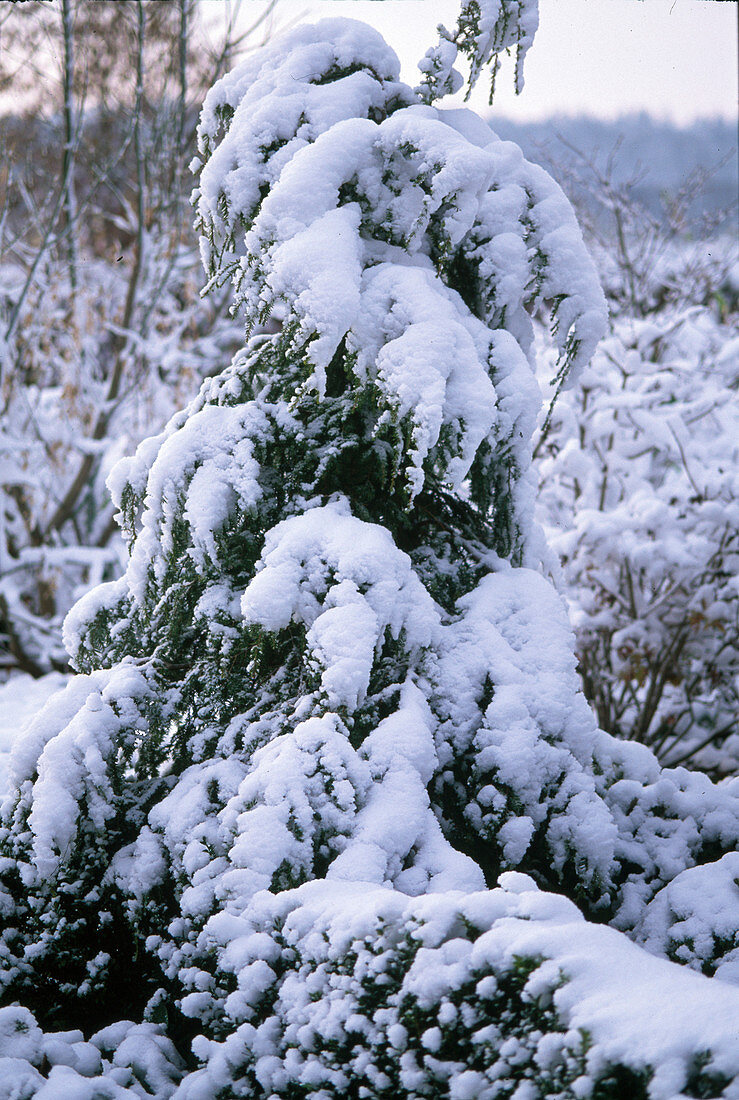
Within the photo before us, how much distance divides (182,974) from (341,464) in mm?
1380

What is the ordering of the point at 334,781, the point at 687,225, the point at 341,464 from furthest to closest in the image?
the point at 687,225, the point at 341,464, the point at 334,781

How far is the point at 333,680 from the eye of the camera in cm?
190

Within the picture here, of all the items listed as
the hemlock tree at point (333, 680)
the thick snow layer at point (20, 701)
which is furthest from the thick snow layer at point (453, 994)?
the thick snow layer at point (20, 701)

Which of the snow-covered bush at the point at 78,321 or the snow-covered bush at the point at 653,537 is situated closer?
the snow-covered bush at the point at 653,537

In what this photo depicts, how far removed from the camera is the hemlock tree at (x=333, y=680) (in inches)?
68.0

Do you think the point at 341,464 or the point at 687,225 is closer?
the point at 341,464

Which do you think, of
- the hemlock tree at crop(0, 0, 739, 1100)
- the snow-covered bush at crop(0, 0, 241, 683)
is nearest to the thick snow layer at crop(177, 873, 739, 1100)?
the hemlock tree at crop(0, 0, 739, 1100)

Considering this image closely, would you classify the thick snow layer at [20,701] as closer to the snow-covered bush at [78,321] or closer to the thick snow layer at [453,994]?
the snow-covered bush at [78,321]

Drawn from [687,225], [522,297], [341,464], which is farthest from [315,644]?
[687,225]

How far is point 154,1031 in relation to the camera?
2020mm

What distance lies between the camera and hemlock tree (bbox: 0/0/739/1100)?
1.73 metres

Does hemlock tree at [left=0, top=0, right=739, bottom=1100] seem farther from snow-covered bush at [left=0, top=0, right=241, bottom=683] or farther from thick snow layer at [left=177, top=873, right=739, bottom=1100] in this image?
snow-covered bush at [left=0, top=0, right=241, bottom=683]

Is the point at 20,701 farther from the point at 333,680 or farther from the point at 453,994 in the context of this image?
the point at 453,994

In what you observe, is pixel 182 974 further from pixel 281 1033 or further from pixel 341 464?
pixel 341 464
